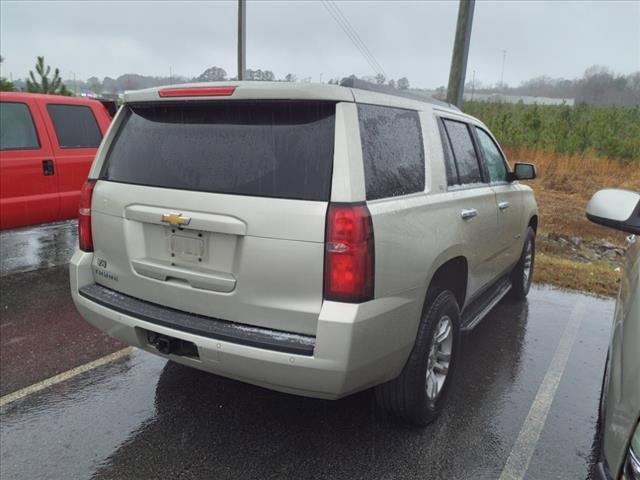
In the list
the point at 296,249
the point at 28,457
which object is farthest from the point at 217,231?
the point at 28,457

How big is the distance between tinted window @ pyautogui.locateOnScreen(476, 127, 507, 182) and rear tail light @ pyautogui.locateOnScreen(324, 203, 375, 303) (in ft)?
7.75

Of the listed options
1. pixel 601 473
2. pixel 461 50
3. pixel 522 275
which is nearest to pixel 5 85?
pixel 461 50

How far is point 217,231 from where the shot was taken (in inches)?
97.0

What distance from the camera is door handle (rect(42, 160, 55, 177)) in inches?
239

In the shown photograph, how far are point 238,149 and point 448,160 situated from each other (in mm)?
1485

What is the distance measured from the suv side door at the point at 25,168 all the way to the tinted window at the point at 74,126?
9.1 inches

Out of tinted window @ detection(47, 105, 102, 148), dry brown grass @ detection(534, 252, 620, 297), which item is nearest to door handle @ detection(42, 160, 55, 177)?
tinted window @ detection(47, 105, 102, 148)

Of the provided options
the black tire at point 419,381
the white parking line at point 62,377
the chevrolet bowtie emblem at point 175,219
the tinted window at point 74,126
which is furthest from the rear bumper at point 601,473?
→ the tinted window at point 74,126

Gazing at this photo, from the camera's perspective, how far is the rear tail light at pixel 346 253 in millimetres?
2279

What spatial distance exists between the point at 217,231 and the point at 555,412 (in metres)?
2.49

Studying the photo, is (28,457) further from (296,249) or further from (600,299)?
(600,299)

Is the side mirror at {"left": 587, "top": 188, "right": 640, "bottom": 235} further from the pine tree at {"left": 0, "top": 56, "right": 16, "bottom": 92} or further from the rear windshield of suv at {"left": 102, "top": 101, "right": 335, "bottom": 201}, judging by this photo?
the pine tree at {"left": 0, "top": 56, "right": 16, "bottom": 92}

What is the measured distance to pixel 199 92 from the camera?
264cm

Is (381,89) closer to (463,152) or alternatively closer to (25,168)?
(463,152)
